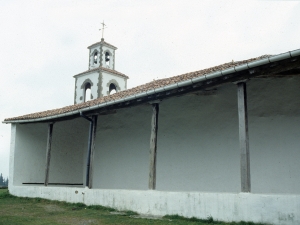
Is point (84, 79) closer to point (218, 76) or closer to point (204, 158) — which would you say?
point (204, 158)

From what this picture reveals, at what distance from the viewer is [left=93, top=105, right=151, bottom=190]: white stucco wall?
448 inches

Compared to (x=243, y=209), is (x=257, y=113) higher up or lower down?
higher up

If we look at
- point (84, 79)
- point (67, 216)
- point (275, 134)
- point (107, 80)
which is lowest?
point (67, 216)

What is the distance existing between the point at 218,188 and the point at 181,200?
2.49 metres

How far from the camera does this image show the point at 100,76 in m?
22.3

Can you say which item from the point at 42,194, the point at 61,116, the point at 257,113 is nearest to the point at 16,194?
the point at 42,194

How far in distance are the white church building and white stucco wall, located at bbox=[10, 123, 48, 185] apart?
0.12 ft

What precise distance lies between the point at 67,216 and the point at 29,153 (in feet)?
19.5

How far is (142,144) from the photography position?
11.5 metres

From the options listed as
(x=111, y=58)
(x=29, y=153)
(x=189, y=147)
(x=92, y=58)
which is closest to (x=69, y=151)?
(x=29, y=153)

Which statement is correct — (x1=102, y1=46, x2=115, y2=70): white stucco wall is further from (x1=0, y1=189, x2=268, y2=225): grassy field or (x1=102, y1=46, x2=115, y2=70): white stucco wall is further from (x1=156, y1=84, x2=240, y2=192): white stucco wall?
(x1=0, y1=189, x2=268, y2=225): grassy field

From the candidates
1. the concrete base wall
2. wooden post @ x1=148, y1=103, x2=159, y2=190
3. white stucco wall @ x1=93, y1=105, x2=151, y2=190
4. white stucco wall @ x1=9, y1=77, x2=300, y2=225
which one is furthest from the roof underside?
the concrete base wall

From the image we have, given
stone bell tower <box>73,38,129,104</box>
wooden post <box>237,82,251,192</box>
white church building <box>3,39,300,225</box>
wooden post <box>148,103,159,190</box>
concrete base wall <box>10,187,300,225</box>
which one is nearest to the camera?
concrete base wall <box>10,187,300,225</box>

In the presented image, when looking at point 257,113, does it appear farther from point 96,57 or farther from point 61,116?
point 96,57
